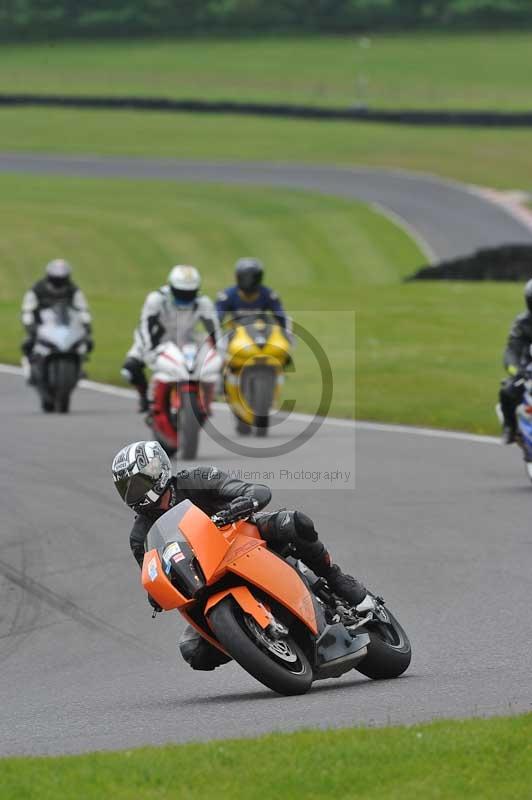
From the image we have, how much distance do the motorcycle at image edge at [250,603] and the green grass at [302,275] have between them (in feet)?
36.8

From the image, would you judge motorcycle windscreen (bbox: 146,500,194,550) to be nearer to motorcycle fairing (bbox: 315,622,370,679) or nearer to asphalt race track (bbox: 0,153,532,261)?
motorcycle fairing (bbox: 315,622,370,679)

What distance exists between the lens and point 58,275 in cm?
2036

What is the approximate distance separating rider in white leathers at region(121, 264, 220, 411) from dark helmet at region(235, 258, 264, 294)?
1390 mm

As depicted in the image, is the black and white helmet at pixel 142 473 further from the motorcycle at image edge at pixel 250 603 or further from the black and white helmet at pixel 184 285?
the black and white helmet at pixel 184 285

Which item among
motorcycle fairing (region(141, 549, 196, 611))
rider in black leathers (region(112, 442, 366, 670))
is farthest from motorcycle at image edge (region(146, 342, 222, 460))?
motorcycle fairing (region(141, 549, 196, 611))

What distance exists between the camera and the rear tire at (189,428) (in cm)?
1573

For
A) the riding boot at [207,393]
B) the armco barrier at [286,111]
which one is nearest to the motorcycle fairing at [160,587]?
the riding boot at [207,393]

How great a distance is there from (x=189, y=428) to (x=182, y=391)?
392 mm

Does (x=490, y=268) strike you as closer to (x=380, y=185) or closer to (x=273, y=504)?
(x=380, y=185)

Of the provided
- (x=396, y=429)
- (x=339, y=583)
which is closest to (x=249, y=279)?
(x=396, y=429)

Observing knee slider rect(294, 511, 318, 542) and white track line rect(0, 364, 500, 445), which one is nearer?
knee slider rect(294, 511, 318, 542)

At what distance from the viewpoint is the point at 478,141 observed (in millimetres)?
58344

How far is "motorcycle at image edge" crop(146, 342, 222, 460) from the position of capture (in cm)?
1568

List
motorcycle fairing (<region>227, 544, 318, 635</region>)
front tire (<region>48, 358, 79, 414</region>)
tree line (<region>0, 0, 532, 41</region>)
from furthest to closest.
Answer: tree line (<region>0, 0, 532, 41</region>) < front tire (<region>48, 358, 79, 414</region>) < motorcycle fairing (<region>227, 544, 318, 635</region>)
